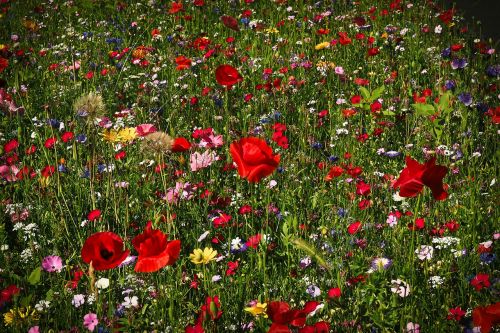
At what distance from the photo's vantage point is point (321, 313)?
1899 mm

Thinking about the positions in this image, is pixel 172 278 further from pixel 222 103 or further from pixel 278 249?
pixel 222 103

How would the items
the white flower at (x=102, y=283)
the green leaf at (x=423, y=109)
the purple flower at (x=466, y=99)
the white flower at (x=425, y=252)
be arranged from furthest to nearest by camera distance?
the purple flower at (x=466, y=99) < the green leaf at (x=423, y=109) < the white flower at (x=425, y=252) < the white flower at (x=102, y=283)

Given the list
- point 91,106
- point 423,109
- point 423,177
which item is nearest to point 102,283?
point 91,106

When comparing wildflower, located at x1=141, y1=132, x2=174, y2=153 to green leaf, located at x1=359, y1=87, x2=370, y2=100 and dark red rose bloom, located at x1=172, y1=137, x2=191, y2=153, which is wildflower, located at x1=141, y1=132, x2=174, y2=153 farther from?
green leaf, located at x1=359, y1=87, x2=370, y2=100

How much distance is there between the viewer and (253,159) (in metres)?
1.49

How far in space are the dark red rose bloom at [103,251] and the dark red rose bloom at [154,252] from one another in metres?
0.04

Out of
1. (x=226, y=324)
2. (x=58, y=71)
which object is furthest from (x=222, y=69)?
(x=58, y=71)

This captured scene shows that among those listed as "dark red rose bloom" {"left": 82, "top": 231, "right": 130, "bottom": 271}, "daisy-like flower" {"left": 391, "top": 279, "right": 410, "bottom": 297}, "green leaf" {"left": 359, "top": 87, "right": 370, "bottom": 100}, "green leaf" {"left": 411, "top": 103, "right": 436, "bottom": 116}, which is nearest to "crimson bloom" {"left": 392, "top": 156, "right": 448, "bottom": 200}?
"daisy-like flower" {"left": 391, "top": 279, "right": 410, "bottom": 297}

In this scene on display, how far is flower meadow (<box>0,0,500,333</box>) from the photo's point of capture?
1.81m

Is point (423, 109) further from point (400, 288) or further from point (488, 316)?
point (488, 316)

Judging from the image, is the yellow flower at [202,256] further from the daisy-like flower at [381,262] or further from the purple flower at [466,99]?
the purple flower at [466,99]

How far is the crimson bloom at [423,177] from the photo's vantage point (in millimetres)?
1431

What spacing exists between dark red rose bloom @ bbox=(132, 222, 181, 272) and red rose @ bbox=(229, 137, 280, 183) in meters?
0.27

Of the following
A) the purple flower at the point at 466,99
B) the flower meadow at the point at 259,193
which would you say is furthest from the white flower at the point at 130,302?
the purple flower at the point at 466,99
